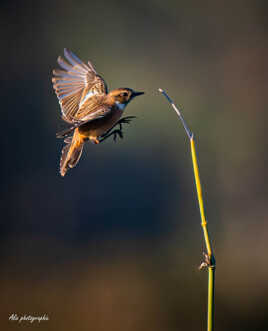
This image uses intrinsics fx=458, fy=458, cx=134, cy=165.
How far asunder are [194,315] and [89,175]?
8.28 ft

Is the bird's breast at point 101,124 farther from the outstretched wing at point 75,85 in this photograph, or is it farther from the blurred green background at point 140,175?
the blurred green background at point 140,175

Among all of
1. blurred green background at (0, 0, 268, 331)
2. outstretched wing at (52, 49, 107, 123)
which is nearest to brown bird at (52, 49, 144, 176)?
outstretched wing at (52, 49, 107, 123)

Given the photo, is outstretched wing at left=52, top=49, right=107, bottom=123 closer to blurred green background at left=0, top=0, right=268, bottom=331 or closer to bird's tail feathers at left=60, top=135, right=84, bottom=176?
bird's tail feathers at left=60, top=135, right=84, bottom=176

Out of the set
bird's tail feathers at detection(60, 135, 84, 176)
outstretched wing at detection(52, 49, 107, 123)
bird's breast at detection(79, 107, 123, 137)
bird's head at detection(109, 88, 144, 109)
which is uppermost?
outstretched wing at detection(52, 49, 107, 123)

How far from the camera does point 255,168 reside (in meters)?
5.90

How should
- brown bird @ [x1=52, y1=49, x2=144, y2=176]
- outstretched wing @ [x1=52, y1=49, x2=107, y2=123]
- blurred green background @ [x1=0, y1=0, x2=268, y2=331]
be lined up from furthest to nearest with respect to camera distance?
1. blurred green background @ [x1=0, y1=0, x2=268, y2=331]
2. outstretched wing @ [x1=52, y1=49, x2=107, y2=123]
3. brown bird @ [x1=52, y1=49, x2=144, y2=176]

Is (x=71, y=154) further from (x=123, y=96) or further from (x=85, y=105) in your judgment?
(x=123, y=96)

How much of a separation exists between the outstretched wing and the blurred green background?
249 cm

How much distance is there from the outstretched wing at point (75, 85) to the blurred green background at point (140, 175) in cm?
249

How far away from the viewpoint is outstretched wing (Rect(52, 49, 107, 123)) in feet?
6.19

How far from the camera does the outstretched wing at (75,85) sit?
1886 mm

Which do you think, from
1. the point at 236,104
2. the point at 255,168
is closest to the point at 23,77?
the point at 236,104

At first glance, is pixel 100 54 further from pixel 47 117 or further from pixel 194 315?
pixel 194 315

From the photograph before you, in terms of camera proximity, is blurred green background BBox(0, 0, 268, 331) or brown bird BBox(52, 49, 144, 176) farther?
blurred green background BBox(0, 0, 268, 331)
